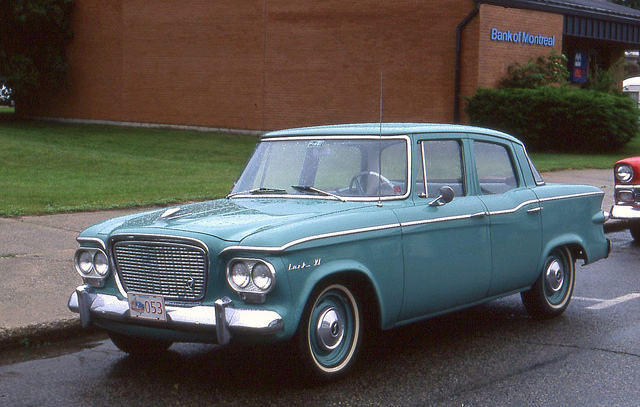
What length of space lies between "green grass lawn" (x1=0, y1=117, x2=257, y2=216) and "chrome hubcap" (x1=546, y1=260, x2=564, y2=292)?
702 cm

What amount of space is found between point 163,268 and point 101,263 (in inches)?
20.5

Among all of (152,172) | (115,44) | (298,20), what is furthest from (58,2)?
(152,172)

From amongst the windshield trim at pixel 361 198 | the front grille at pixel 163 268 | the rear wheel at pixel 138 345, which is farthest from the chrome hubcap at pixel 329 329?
the rear wheel at pixel 138 345

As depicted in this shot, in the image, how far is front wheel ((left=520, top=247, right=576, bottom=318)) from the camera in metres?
6.68

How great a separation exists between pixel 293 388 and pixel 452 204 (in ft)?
5.62

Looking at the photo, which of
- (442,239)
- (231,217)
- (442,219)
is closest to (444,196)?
(442,219)

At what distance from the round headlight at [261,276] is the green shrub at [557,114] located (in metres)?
18.7

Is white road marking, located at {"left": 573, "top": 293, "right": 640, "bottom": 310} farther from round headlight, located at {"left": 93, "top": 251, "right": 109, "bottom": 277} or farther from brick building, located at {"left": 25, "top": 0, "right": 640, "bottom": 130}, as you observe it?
brick building, located at {"left": 25, "top": 0, "right": 640, "bottom": 130}

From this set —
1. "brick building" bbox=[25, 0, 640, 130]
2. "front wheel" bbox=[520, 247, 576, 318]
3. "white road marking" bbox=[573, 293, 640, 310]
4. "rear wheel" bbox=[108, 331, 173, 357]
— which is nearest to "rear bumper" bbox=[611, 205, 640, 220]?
"white road marking" bbox=[573, 293, 640, 310]

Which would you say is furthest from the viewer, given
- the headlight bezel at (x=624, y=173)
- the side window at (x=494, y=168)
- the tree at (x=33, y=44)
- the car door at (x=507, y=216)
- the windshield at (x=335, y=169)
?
the tree at (x=33, y=44)

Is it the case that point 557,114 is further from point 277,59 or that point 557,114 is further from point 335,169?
point 335,169

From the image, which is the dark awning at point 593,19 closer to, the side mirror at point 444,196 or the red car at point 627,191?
the red car at point 627,191

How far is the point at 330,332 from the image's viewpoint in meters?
5.02

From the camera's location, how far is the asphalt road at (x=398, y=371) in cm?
483
